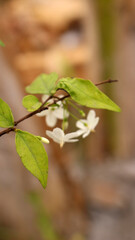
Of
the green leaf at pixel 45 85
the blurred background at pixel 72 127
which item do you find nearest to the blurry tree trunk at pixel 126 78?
the blurred background at pixel 72 127

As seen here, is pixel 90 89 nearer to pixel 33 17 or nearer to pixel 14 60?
pixel 14 60

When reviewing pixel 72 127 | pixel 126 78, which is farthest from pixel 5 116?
pixel 126 78

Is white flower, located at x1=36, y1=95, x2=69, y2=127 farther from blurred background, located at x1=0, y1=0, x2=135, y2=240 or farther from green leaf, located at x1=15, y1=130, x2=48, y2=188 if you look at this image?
blurred background, located at x1=0, y1=0, x2=135, y2=240

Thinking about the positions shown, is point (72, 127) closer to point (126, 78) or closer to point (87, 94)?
point (126, 78)

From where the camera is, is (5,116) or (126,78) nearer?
(5,116)

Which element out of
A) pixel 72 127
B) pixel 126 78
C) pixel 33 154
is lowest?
pixel 72 127

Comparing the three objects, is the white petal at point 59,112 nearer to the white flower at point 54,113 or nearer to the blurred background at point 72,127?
the white flower at point 54,113
